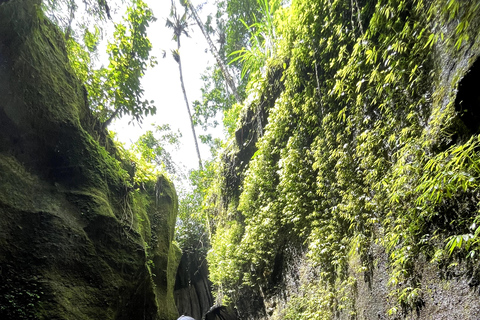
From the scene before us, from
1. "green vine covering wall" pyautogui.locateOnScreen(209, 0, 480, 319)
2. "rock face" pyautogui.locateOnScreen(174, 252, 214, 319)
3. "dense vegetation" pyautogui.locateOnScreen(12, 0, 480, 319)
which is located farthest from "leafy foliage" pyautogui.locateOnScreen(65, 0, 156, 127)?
"rock face" pyautogui.locateOnScreen(174, 252, 214, 319)

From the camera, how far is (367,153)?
2.79 metres

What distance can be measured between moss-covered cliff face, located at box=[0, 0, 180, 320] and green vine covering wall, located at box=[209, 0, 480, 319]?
2527 millimetres

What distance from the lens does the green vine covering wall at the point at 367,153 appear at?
183 centimetres

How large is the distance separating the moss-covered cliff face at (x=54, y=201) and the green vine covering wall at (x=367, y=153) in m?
2.53

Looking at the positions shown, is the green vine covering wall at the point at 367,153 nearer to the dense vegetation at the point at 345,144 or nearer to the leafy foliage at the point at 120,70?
the dense vegetation at the point at 345,144

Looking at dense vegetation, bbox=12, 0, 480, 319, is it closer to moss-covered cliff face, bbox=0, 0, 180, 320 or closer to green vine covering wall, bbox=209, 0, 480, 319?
green vine covering wall, bbox=209, 0, 480, 319

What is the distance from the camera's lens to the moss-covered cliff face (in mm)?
3367

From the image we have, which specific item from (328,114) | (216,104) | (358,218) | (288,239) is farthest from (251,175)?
(216,104)

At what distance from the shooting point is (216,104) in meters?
16.5

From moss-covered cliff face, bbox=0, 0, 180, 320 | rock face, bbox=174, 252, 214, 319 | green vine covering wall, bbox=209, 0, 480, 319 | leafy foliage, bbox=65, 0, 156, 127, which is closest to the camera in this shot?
green vine covering wall, bbox=209, 0, 480, 319

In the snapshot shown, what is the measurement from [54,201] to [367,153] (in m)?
4.28

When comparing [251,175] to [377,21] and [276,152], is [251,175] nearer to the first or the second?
[276,152]

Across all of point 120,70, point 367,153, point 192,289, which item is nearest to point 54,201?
point 120,70

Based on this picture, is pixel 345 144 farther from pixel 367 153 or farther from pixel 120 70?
pixel 120 70
